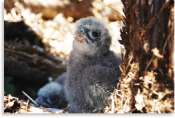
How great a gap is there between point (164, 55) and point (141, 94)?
0.30 m

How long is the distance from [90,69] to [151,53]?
3.03 feet

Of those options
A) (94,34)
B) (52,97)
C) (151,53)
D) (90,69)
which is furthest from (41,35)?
(151,53)

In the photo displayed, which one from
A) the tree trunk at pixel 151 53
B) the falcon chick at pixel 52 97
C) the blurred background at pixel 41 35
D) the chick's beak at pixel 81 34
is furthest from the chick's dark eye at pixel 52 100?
the tree trunk at pixel 151 53

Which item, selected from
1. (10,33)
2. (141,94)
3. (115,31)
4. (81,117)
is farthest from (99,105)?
(10,33)

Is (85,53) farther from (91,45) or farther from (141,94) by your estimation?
(141,94)

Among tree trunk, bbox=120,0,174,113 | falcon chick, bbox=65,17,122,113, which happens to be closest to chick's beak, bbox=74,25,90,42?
falcon chick, bbox=65,17,122,113

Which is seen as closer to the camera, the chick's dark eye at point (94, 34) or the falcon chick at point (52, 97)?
the chick's dark eye at point (94, 34)

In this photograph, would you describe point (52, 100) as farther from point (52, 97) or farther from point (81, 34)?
point (81, 34)

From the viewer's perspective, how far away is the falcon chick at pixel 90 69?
2.36 meters

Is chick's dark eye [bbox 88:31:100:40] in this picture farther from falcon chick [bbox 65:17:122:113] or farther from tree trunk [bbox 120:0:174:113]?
tree trunk [bbox 120:0:174:113]

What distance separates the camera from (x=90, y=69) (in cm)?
244

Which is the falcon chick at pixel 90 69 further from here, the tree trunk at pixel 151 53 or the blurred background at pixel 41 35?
the blurred background at pixel 41 35

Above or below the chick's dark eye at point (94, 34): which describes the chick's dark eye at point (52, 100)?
below

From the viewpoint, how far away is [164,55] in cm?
161
